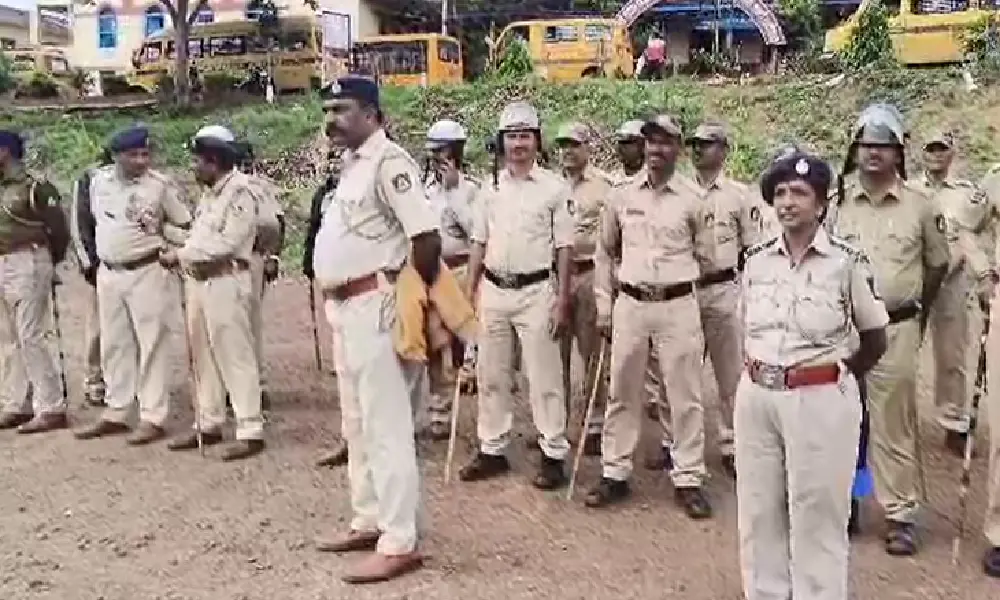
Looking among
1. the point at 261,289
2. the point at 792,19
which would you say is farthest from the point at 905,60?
the point at 261,289

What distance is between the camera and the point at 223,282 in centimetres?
789

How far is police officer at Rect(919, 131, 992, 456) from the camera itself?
7922 mm

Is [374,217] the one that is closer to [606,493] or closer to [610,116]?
[606,493]

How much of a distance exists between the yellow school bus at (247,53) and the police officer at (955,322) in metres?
17.9

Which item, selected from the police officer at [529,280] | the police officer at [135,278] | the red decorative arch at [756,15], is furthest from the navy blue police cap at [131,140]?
the red decorative arch at [756,15]

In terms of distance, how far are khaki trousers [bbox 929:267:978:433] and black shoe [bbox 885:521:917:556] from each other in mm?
2238

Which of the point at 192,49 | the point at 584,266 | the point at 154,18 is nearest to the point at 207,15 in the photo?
the point at 154,18

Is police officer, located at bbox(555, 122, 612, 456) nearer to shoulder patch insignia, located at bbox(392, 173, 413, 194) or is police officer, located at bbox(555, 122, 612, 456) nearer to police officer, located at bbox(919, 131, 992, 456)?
police officer, located at bbox(919, 131, 992, 456)

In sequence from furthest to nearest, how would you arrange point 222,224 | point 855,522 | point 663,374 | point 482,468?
point 222,224 < point 482,468 < point 663,374 < point 855,522

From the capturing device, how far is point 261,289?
9.04 metres

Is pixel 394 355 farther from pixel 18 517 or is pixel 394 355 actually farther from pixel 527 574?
pixel 18 517

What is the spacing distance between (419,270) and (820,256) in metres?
1.69

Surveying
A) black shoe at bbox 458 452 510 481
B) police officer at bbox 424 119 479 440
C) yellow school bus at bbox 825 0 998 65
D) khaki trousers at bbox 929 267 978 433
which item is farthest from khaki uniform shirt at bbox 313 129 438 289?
yellow school bus at bbox 825 0 998 65

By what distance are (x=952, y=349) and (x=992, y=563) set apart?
2661 mm
